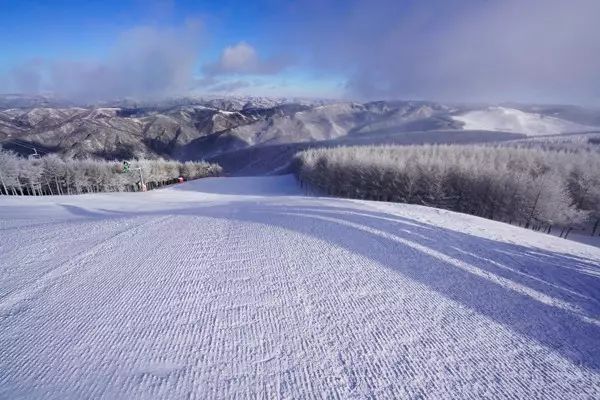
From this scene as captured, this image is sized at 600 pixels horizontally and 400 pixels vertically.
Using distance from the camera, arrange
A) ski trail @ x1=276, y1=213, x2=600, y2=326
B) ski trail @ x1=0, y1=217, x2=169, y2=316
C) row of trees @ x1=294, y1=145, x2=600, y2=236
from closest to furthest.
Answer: ski trail @ x1=0, y1=217, x2=169, y2=316, ski trail @ x1=276, y1=213, x2=600, y2=326, row of trees @ x1=294, y1=145, x2=600, y2=236

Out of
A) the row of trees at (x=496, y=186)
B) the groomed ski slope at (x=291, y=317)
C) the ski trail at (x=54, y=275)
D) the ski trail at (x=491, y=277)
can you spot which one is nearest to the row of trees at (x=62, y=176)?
the row of trees at (x=496, y=186)

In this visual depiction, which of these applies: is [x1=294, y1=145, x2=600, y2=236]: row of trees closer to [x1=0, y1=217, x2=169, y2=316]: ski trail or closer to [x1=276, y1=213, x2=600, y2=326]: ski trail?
[x1=276, y1=213, x2=600, y2=326]: ski trail

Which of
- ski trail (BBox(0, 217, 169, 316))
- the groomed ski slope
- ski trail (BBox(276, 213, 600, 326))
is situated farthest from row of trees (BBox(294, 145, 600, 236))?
ski trail (BBox(0, 217, 169, 316))

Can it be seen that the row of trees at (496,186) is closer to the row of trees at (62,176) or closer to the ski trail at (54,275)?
the ski trail at (54,275)

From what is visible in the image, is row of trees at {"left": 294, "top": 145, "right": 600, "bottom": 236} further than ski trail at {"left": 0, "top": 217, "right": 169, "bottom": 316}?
Yes

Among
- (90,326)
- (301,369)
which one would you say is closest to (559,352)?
(301,369)

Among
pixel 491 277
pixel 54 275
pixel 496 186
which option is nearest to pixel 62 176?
pixel 54 275

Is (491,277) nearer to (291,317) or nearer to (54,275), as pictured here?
(291,317)
